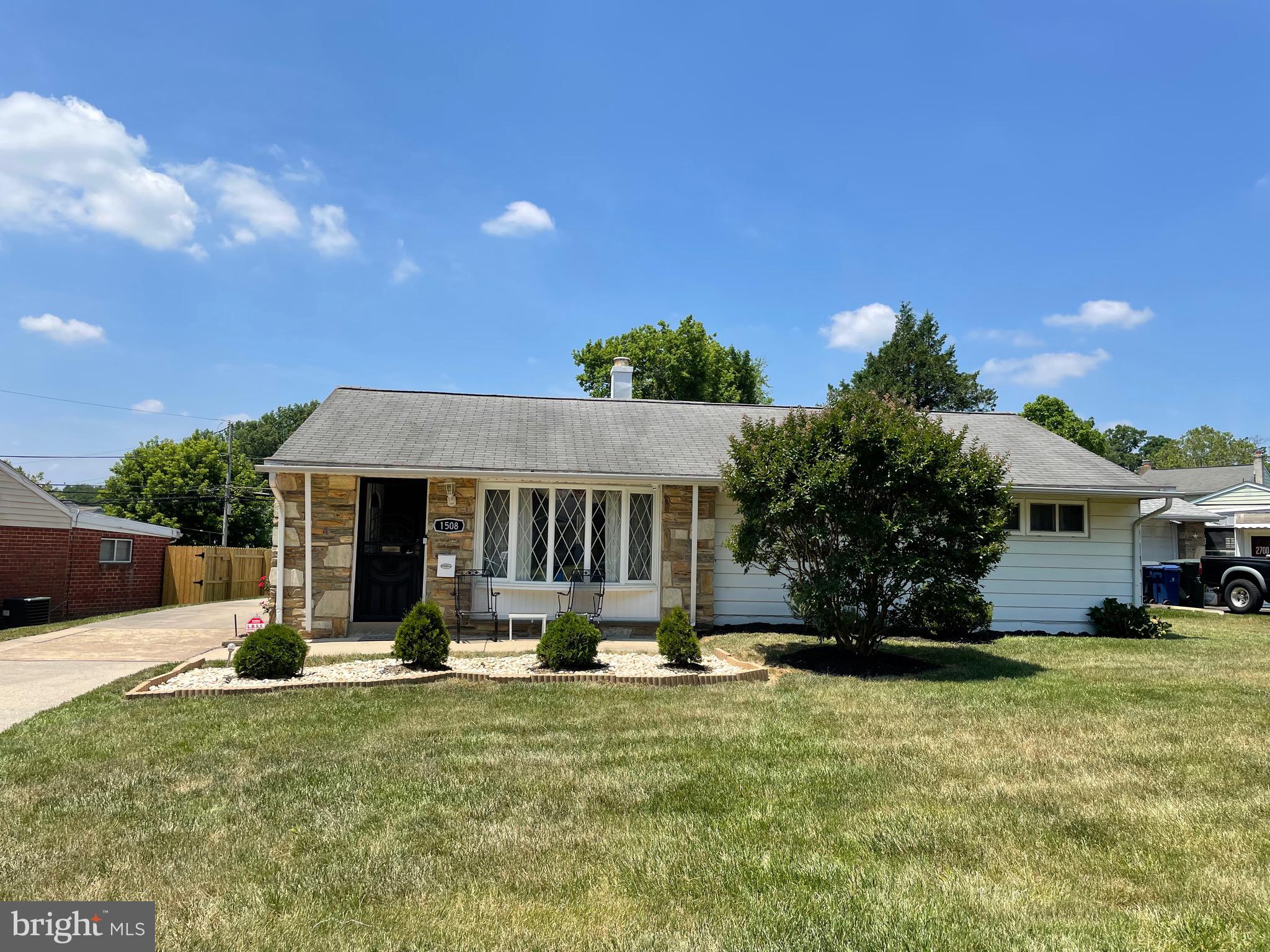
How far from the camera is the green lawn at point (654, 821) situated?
2768mm

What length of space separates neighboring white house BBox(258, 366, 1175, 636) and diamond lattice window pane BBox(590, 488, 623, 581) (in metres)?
0.02

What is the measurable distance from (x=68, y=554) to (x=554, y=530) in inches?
536

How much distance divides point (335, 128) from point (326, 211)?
148 cm

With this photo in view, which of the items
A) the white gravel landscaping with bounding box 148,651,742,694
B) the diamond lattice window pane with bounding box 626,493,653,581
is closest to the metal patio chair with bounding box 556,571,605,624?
the diamond lattice window pane with bounding box 626,493,653,581

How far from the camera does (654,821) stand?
3.80 meters

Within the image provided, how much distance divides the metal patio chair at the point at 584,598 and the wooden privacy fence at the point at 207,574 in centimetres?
1569

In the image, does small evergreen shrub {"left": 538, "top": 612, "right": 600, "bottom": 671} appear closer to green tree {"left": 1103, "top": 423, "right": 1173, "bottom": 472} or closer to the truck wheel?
the truck wheel

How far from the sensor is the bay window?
418 inches

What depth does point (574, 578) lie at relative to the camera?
35.0 feet

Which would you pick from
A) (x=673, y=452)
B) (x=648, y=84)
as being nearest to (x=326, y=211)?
(x=648, y=84)

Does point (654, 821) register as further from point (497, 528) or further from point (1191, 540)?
point (1191, 540)

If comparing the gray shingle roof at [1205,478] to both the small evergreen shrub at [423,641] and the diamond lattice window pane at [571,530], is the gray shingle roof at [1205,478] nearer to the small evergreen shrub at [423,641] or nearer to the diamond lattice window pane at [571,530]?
the diamond lattice window pane at [571,530]

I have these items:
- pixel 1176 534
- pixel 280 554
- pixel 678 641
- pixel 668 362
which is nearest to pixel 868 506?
pixel 678 641

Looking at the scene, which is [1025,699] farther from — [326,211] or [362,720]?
[326,211]
